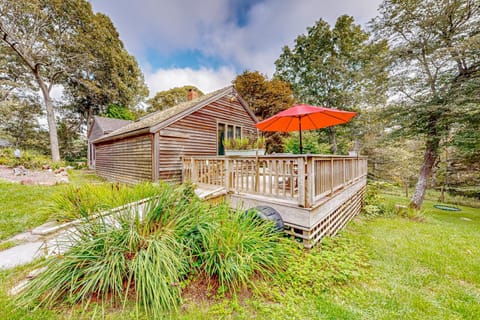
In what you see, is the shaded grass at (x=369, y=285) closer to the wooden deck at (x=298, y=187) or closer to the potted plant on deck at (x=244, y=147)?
the wooden deck at (x=298, y=187)

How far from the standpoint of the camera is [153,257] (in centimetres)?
214

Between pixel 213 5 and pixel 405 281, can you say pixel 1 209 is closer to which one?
pixel 405 281

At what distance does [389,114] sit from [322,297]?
9.38m

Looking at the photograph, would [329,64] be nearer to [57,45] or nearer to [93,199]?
[93,199]

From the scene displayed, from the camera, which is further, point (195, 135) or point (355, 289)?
point (195, 135)

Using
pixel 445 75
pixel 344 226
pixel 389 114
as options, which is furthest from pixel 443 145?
pixel 344 226

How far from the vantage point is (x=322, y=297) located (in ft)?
7.62

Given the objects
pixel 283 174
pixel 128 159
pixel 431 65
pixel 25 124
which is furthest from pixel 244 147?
pixel 25 124

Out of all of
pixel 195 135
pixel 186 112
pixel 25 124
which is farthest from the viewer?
pixel 25 124

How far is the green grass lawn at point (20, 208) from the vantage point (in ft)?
12.4

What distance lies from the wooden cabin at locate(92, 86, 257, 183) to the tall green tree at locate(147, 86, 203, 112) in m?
20.4

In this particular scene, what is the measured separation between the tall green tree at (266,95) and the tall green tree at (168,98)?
16948 millimetres

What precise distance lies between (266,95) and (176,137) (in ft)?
33.8

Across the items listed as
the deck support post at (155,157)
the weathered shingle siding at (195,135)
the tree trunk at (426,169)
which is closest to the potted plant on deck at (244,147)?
the weathered shingle siding at (195,135)
